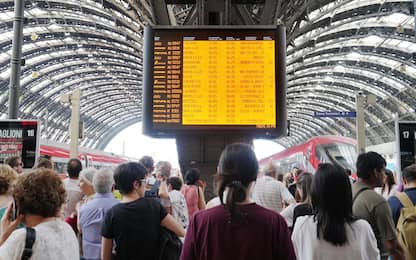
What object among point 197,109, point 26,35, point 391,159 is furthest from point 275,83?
point 26,35

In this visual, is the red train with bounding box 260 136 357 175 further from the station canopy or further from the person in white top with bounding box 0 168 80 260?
the person in white top with bounding box 0 168 80 260

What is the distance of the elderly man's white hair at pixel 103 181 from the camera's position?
358 centimetres

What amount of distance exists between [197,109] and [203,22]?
A: 132 cm

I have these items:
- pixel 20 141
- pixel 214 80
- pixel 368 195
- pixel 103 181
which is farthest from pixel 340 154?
pixel 103 181

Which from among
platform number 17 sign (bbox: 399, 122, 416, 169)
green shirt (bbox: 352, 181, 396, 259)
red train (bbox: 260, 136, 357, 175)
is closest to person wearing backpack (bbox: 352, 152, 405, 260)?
green shirt (bbox: 352, 181, 396, 259)

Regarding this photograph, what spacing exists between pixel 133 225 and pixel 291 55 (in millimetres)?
26647

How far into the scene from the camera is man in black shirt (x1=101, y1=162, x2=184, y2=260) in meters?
2.90

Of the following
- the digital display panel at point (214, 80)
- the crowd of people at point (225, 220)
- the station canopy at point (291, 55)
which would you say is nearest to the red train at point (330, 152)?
the station canopy at point (291, 55)

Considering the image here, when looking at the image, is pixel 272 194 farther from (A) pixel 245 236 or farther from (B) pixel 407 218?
(A) pixel 245 236

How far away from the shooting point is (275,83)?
4090 millimetres

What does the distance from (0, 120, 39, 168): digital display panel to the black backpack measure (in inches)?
166

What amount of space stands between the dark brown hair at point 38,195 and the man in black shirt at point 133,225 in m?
0.81

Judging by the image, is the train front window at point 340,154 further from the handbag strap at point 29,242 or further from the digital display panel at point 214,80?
the handbag strap at point 29,242

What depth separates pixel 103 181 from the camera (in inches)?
141
